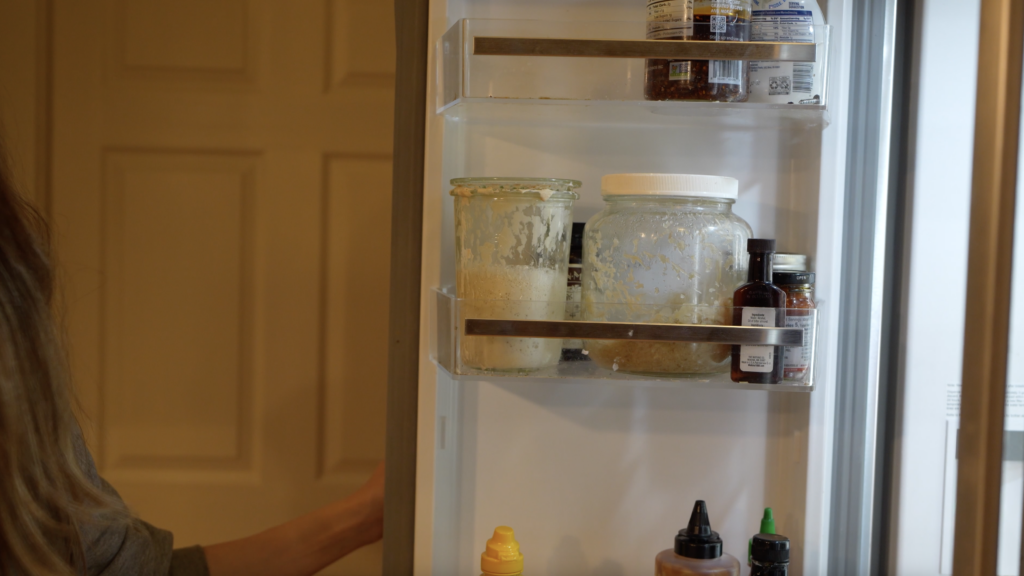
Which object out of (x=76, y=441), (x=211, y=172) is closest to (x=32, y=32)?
(x=211, y=172)

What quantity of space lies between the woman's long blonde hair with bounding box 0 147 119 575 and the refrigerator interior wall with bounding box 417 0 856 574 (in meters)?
0.37

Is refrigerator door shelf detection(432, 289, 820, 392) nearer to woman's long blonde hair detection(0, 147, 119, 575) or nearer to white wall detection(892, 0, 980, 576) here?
white wall detection(892, 0, 980, 576)

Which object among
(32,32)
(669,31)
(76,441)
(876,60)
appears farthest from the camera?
(32,32)

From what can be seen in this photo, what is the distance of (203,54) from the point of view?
1315 millimetres

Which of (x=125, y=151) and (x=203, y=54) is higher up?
(x=203, y=54)

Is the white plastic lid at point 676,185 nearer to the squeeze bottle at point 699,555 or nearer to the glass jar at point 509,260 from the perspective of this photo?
the glass jar at point 509,260

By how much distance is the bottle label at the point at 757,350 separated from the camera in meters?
0.59

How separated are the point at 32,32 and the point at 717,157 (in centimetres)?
127

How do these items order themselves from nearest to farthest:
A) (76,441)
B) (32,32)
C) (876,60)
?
(876,60) < (76,441) < (32,32)

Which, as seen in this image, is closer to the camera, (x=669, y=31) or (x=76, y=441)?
(x=669, y=31)

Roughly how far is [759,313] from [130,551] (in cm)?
76

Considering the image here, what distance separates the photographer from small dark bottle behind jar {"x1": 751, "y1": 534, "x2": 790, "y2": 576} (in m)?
0.63

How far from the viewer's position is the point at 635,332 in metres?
0.58

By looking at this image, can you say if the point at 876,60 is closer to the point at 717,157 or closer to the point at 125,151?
the point at 717,157
